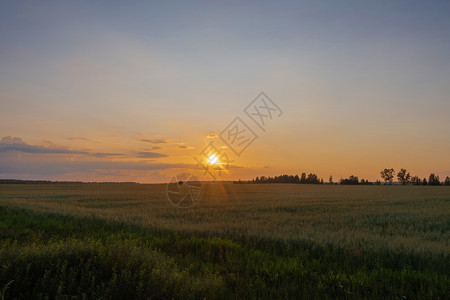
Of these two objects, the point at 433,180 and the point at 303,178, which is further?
the point at 303,178

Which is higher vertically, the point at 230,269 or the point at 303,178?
the point at 230,269

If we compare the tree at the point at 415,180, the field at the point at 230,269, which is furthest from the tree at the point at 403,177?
the field at the point at 230,269

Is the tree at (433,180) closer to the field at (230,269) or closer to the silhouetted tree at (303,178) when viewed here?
the silhouetted tree at (303,178)

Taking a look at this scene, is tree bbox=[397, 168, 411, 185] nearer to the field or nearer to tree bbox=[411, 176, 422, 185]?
tree bbox=[411, 176, 422, 185]

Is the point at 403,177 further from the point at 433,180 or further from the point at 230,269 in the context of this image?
the point at 230,269

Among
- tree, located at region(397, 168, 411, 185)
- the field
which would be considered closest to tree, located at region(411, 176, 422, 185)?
tree, located at region(397, 168, 411, 185)

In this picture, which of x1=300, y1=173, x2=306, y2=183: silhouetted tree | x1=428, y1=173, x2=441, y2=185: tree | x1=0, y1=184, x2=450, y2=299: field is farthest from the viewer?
x1=300, y1=173, x2=306, y2=183: silhouetted tree

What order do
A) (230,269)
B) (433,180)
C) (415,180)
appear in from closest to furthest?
(230,269) → (433,180) → (415,180)

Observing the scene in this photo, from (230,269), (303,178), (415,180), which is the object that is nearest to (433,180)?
(415,180)

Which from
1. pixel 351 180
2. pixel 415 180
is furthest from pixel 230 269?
pixel 415 180

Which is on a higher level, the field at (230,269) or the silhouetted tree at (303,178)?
the field at (230,269)

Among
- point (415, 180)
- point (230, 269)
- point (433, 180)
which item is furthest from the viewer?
point (415, 180)

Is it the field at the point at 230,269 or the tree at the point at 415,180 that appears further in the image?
the tree at the point at 415,180

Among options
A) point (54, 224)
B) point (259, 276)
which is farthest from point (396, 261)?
point (54, 224)
